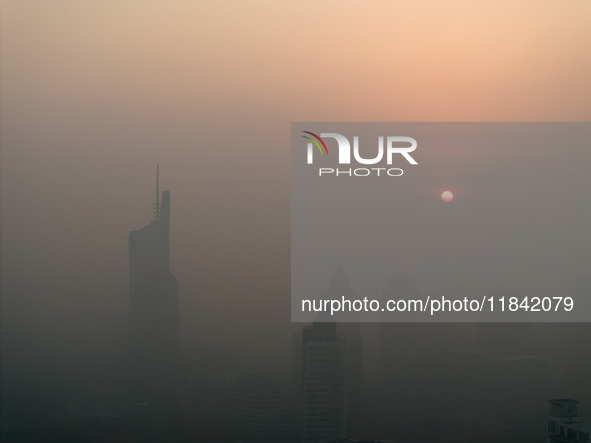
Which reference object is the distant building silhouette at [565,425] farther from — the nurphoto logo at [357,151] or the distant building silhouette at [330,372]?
the nurphoto logo at [357,151]

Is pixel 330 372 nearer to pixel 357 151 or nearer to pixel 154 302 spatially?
pixel 154 302

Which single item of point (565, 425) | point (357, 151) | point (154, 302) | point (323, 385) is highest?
point (357, 151)

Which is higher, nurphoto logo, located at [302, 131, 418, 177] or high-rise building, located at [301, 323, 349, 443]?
nurphoto logo, located at [302, 131, 418, 177]

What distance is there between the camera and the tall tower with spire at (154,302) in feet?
9.86

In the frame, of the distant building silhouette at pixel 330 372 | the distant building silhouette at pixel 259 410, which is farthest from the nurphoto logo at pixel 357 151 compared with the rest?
the distant building silhouette at pixel 259 410

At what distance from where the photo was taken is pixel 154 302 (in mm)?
3023

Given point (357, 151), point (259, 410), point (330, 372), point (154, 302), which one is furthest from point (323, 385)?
point (357, 151)

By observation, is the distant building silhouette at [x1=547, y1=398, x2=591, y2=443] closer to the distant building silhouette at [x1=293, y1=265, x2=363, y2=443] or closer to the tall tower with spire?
the distant building silhouette at [x1=293, y1=265, x2=363, y2=443]

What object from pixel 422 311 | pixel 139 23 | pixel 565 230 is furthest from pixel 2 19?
pixel 565 230

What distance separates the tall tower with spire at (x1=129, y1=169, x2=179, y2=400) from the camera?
9.86 ft

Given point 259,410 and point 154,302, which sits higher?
point 154,302

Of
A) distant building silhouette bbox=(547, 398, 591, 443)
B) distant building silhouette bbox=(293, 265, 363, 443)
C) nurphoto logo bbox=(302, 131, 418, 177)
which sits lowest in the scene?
distant building silhouette bbox=(547, 398, 591, 443)

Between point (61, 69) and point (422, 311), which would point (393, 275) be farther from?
point (61, 69)

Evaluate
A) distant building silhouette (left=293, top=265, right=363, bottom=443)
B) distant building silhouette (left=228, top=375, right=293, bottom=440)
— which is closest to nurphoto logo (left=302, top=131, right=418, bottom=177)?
distant building silhouette (left=293, top=265, right=363, bottom=443)
